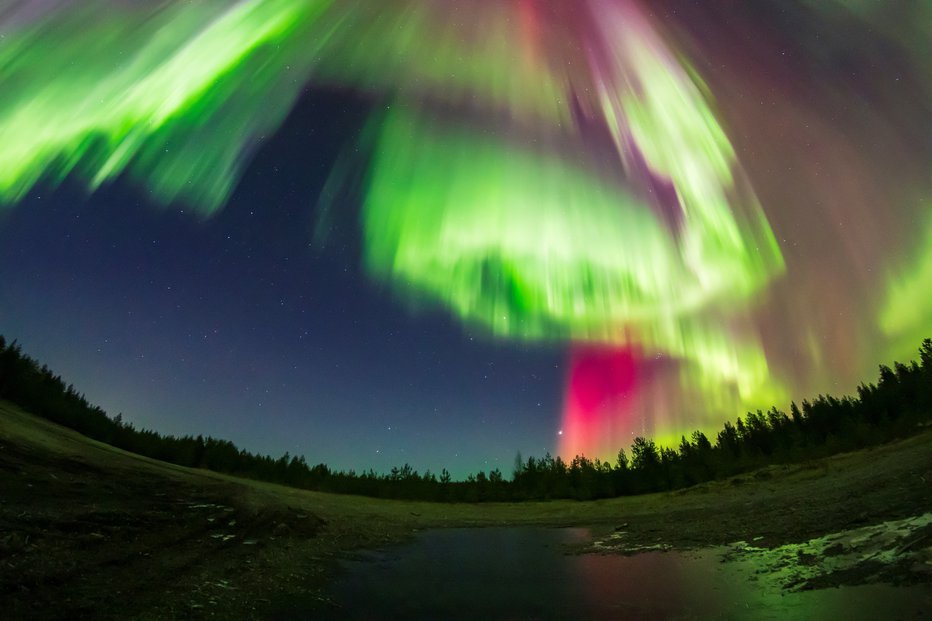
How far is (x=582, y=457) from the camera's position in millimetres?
47312

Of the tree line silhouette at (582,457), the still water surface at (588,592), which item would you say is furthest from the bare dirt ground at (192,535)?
the tree line silhouette at (582,457)

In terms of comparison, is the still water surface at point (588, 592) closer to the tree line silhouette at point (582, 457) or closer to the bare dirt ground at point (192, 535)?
the bare dirt ground at point (192, 535)

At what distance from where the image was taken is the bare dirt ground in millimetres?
4941

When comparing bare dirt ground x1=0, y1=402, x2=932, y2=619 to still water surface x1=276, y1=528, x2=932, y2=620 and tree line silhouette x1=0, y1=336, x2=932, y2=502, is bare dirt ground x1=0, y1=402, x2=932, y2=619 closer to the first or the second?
still water surface x1=276, y1=528, x2=932, y2=620

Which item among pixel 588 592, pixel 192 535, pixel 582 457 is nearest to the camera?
pixel 588 592

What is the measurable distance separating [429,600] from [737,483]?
25.0 meters

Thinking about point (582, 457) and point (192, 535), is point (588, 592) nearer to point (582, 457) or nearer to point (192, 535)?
point (192, 535)

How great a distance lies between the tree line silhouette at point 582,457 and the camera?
955 inches

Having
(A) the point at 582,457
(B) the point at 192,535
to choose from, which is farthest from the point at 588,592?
(A) the point at 582,457

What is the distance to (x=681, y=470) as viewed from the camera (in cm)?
3266

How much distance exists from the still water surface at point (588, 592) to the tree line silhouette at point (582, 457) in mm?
23954

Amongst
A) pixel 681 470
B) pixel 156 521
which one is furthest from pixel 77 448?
pixel 681 470

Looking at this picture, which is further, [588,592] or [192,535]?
[192,535]

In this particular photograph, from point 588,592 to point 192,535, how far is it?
7175 millimetres
